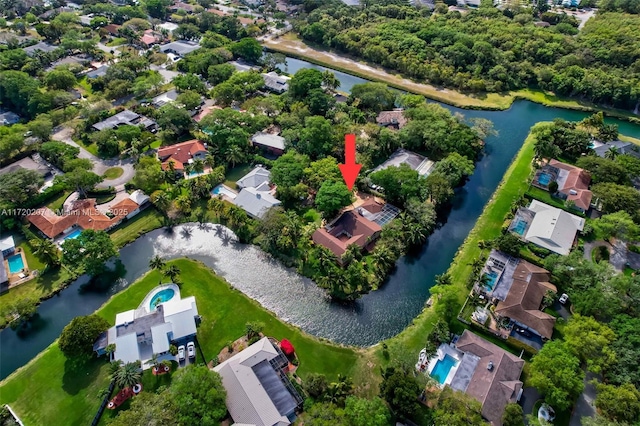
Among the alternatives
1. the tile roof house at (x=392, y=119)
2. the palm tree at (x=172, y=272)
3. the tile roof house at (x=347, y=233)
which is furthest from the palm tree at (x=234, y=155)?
the tile roof house at (x=392, y=119)

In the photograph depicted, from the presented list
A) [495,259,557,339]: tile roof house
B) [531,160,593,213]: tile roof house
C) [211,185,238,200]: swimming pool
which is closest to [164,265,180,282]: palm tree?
[211,185,238,200]: swimming pool

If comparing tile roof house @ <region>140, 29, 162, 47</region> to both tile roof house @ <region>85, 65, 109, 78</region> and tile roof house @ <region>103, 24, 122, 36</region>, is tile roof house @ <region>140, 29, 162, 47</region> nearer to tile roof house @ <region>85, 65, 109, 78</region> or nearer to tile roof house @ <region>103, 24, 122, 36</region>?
tile roof house @ <region>103, 24, 122, 36</region>

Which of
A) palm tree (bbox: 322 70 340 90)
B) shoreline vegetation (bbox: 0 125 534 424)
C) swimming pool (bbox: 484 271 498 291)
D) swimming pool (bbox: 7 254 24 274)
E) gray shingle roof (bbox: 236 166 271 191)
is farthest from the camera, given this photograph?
palm tree (bbox: 322 70 340 90)

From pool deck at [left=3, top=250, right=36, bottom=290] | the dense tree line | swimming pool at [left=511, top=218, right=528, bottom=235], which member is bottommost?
pool deck at [left=3, top=250, right=36, bottom=290]

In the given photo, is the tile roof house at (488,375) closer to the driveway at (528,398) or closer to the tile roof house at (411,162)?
the driveway at (528,398)

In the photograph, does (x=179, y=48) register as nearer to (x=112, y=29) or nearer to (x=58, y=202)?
(x=112, y=29)

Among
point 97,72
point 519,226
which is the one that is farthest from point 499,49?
point 97,72
